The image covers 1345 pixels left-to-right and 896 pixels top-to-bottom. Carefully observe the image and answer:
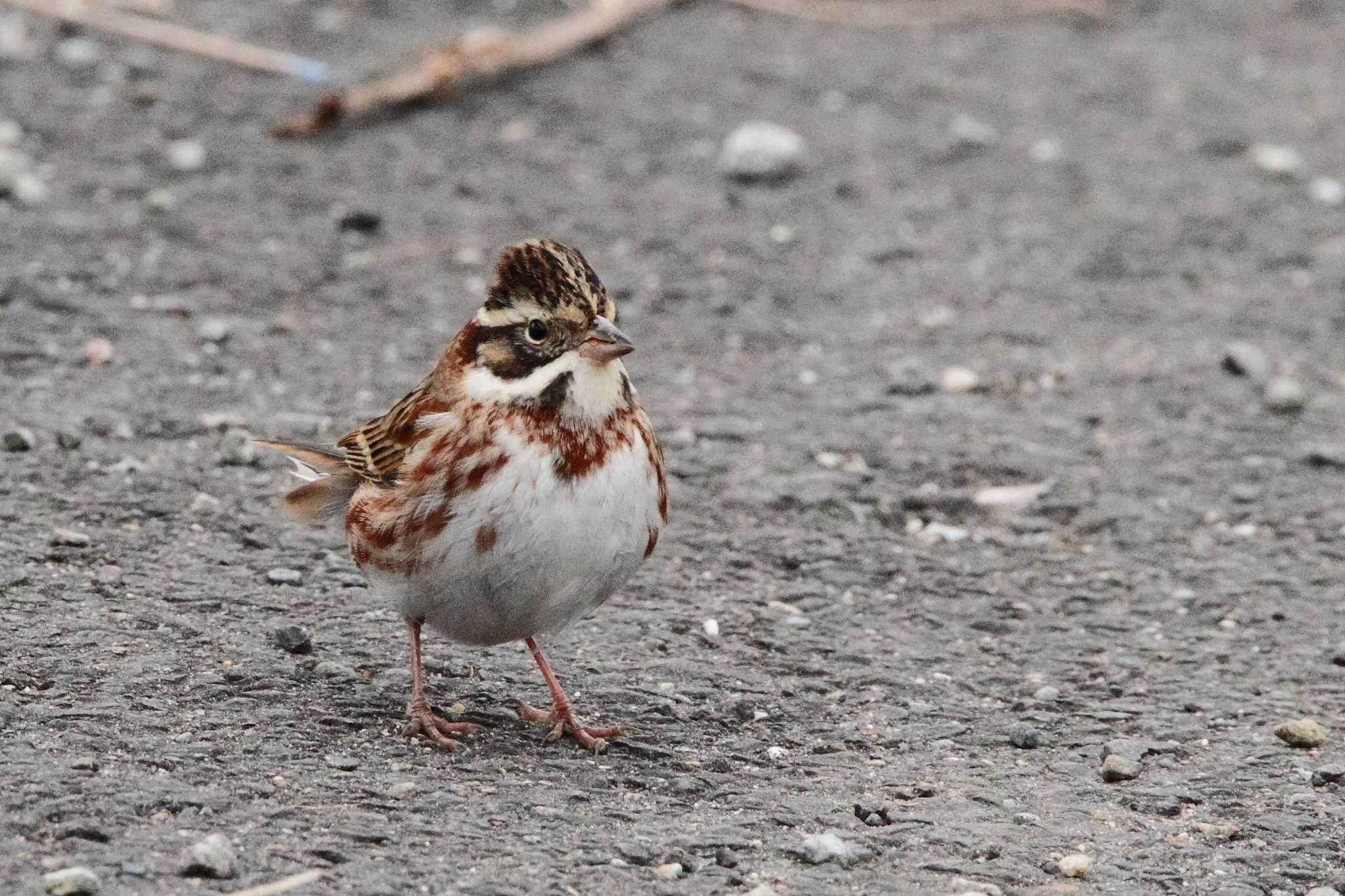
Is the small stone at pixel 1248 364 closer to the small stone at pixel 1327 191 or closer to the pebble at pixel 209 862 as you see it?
the small stone at pixel 1327 191

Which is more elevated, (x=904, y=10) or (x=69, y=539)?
(x=904, y=10)

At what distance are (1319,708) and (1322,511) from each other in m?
1.55

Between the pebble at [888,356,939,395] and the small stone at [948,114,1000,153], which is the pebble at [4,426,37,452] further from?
the small stone at [948,114,1000,153]

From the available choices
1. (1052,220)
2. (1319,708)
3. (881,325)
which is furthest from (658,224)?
(1319,708)

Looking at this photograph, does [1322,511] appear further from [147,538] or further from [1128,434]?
[147,538]

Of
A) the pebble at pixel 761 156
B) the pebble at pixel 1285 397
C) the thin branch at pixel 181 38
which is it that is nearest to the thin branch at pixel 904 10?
the pebble at pixel 761 156

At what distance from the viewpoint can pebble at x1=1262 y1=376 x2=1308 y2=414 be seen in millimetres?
7602

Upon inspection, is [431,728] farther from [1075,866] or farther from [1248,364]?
[1248,364]

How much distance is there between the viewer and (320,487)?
532 centimetres

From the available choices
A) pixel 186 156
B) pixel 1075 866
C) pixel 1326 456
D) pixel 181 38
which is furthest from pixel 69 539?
pixel 181 38

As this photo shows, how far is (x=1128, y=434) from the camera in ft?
24.3

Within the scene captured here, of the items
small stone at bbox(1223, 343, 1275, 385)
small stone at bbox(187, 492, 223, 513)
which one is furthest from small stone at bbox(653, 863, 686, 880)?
small stone at bbox(1223, 343, 1275, 385)

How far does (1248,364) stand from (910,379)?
1434 mm

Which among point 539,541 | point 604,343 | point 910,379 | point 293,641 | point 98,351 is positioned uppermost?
point 604,343
